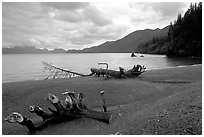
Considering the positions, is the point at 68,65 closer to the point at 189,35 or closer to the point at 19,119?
the point at 189,35

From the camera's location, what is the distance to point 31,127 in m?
8.07

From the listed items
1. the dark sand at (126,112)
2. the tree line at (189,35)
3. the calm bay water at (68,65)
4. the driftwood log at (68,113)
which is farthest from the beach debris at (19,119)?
the tree line at (189,35)

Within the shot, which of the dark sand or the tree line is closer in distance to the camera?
the dark sand

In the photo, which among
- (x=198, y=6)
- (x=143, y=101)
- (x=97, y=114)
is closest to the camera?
(x=97, y=114)

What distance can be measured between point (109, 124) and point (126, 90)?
5.67 metres

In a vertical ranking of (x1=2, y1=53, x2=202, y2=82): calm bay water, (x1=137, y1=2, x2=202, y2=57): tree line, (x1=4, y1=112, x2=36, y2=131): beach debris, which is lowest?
(x1=2, y1=53, x2=202, y2=82): calm bay water

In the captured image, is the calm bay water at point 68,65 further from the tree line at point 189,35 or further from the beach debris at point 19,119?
the beach debris at point 19,119

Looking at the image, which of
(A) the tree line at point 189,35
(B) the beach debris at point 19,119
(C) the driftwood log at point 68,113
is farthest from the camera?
(A) the tree line at point 189,35

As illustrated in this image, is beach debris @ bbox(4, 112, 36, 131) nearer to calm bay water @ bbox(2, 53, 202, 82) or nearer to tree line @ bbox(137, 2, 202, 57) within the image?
calm bay water @ bbox(2, 53, 202, 82)

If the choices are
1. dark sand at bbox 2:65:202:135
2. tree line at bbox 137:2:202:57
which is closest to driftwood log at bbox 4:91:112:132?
dark sand at bbox 2:65:202:135

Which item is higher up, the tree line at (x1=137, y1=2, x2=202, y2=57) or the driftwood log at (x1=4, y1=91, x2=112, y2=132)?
the tree line at (x1=137, y1=2, x2=202, y2=57)

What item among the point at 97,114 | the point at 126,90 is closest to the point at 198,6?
the point at 126,90

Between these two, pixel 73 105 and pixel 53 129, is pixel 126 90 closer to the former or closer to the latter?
pixel 73 105

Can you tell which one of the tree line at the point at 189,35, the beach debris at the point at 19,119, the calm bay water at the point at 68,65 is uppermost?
the tree line at the point at 189,35
